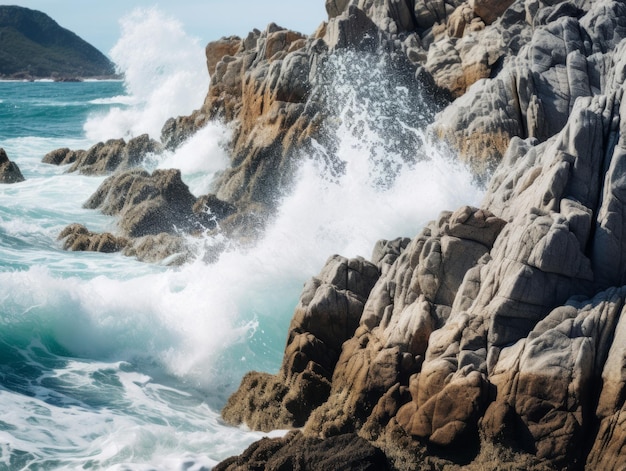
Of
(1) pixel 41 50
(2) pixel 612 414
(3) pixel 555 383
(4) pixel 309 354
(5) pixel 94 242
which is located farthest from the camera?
(1) pixel 41 50

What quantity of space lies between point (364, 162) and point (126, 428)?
13.0 metres

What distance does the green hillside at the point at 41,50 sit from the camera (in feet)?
464

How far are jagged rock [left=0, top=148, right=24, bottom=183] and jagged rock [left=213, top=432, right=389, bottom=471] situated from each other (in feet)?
74.5

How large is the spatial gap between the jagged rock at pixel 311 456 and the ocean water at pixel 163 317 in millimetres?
949

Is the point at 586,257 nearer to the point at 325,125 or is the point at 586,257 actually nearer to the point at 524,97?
the point at 524,97

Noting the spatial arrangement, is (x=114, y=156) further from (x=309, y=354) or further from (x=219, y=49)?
(x=309, y=354)

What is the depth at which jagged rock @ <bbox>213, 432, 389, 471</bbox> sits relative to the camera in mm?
9531

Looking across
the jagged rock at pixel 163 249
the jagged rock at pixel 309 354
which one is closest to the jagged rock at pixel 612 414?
the jagged rock at pixel 309 354

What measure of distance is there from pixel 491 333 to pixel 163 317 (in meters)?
7.50

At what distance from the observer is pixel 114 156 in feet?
107

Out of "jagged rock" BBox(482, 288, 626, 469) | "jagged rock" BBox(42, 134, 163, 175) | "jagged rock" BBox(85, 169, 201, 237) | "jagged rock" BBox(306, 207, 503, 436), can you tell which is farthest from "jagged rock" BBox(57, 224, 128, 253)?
"jagged rock" BBox(482, 288, 626, 469)

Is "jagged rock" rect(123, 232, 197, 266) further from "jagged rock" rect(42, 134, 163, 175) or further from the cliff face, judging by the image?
"jagged rock" rect(42, 134, 163, 175)

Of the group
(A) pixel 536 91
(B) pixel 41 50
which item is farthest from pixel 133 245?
(B) pixel 41 50

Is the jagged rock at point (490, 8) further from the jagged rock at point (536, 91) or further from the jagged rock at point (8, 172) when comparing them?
the jagged rock at point (8, 172)
